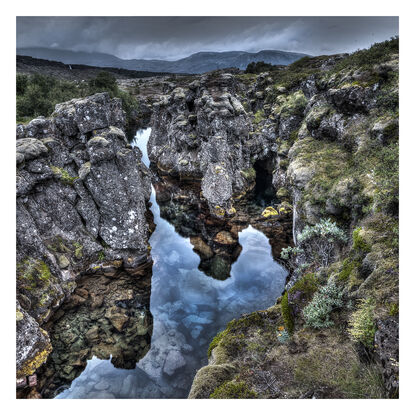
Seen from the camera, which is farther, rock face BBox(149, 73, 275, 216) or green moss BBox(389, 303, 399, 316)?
rock face BBox(149, 73, 275, 216)

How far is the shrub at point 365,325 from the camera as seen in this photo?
6.76m

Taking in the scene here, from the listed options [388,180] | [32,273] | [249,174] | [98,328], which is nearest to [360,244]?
[388,180]

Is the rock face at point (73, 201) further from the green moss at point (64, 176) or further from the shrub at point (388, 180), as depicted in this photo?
the shrub at point (388, 180)

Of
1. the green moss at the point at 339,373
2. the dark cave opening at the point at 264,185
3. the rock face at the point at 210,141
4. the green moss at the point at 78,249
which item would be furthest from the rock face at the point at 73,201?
the dark cave opening at the point at 264,185

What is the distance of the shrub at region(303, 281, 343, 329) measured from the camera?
8617 mm

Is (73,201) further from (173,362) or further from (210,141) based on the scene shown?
(210,141)

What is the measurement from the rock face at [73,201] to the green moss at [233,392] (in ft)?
40.9

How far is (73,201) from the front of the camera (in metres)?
18.6

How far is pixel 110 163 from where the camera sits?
760 inches

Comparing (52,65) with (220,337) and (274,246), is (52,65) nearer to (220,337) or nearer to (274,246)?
(274,246)

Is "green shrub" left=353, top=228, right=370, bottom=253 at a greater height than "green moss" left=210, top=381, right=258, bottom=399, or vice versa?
"green shrub" left=353, top=228, right=370, bottom=253

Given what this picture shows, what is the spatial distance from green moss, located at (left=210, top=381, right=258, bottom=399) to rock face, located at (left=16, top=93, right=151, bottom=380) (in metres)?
12.5

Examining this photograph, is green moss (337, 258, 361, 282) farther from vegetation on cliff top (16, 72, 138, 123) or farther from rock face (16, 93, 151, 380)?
vegetation on cliff top (16, 72, 138, 123)

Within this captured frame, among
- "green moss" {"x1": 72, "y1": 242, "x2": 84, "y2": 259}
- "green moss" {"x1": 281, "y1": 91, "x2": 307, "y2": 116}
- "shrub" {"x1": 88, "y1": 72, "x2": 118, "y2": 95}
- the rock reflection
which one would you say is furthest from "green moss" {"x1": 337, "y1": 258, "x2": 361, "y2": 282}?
"shrub" {"x1": 88, "y1": 72, "x2": 118, "y2": 95}
